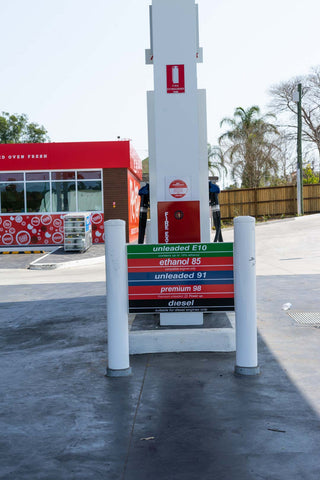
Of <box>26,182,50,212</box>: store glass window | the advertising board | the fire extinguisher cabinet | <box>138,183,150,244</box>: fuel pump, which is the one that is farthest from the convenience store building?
the advertising board

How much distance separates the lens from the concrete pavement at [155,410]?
3314 millimetres

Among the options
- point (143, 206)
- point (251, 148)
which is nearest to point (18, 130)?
point (251, 148)

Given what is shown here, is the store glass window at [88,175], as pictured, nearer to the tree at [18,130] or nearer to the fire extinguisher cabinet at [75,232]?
the fire extinguisher cabinet at [75,232]

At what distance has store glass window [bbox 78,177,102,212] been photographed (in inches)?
1033

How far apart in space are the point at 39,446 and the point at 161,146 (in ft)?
12.5

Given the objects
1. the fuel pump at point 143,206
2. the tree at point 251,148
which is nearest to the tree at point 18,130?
the tree at point 251,148

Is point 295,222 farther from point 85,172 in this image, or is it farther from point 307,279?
point 307,279

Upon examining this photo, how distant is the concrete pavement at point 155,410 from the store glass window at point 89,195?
743 inches

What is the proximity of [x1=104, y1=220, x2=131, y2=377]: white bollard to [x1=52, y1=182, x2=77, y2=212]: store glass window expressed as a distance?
21.5 metres

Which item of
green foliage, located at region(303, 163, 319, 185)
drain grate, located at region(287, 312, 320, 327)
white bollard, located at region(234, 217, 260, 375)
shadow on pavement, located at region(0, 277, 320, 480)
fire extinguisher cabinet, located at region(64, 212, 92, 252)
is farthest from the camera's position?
green foliage, located at region(303, 163, 319, 185)

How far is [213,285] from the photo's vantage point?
553cm

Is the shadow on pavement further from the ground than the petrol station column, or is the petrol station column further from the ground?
the petrol station column

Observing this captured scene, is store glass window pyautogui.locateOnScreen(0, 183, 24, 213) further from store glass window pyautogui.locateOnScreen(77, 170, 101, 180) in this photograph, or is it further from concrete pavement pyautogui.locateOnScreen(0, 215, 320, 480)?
concrete pavement pyautogui.locateOnScreen(0, 215, 320, 480)

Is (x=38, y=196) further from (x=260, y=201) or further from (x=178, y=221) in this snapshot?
(x=178, y=221)
